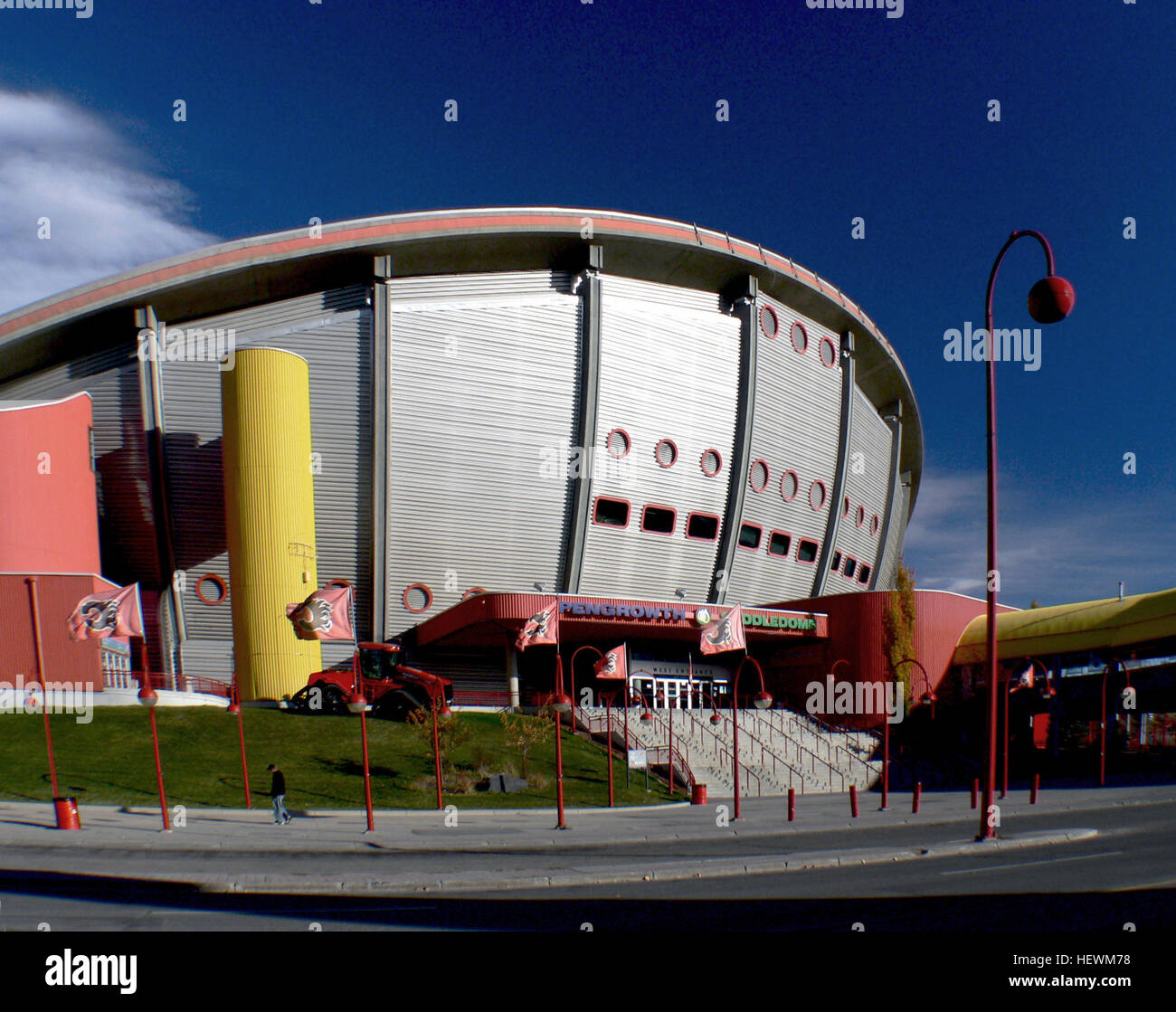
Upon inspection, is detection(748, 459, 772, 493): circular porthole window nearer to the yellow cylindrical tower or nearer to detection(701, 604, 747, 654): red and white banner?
detection(701, 604, 747, 654): red and white banner

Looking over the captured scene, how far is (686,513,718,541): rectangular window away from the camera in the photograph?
48572 millimetres

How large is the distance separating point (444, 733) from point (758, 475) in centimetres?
2669

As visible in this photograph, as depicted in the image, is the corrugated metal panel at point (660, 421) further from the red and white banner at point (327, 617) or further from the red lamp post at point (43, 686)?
the red lamp post at point (43, 686)

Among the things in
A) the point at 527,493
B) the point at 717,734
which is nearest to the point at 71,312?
the point at 527,493

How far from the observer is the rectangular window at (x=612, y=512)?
4614cm

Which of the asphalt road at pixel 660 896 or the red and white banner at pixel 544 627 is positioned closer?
the asphalt road at pixel 660 896

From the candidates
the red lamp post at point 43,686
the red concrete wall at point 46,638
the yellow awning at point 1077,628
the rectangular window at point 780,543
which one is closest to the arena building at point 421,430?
the rectangular window at point 780,543

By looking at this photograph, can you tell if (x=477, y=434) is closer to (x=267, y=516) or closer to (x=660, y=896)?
(x=267, y=516)

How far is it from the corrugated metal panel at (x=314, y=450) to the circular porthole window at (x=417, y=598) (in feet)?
7.70

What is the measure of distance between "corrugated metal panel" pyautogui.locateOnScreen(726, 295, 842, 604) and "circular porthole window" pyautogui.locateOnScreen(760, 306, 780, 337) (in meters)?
0.14

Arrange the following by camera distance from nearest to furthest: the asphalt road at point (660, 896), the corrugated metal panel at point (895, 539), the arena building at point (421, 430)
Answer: the asphalt road at point (660, 896)
the arena building at point (421, 430)
the corrugated metal panel at point (895, 539)

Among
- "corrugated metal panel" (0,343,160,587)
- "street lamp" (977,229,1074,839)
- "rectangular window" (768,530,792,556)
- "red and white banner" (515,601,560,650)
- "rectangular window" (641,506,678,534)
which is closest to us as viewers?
"street lamp" (977,229,1074,839)

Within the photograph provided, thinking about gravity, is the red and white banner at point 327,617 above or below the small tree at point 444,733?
above

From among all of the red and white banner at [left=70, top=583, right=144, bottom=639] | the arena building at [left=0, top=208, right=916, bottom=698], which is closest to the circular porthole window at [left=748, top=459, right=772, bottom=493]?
the arena building at [left=0, top=208, right=916, bottom=698]
